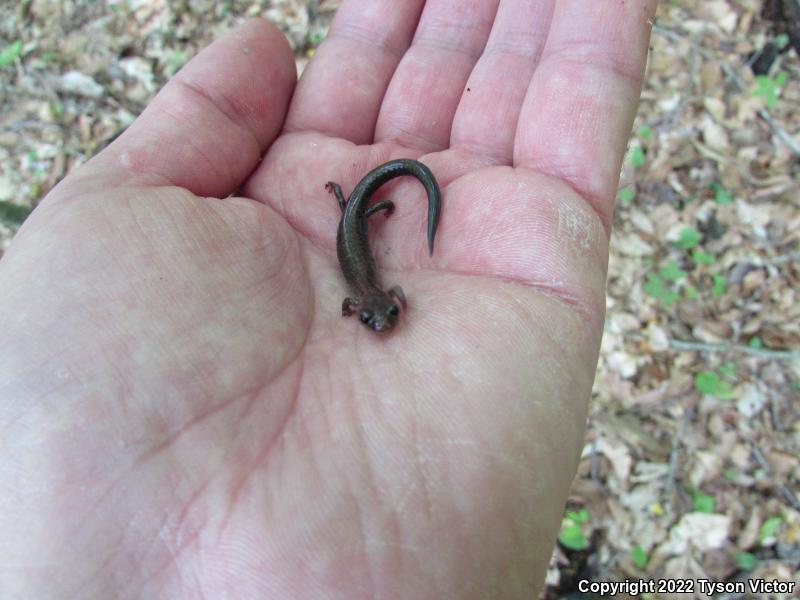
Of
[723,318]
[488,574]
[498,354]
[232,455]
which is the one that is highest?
[498,354]

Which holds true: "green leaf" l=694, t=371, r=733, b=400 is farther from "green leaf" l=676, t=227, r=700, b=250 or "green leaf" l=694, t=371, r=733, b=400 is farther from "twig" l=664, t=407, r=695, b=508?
"green leaf" l=676, t=227, r=700, b=250

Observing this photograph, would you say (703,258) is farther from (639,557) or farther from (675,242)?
(639,557)

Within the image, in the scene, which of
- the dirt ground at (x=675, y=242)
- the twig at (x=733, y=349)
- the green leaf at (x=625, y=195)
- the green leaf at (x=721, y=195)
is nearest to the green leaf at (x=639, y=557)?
the dirt ground at (x=675, y=242)

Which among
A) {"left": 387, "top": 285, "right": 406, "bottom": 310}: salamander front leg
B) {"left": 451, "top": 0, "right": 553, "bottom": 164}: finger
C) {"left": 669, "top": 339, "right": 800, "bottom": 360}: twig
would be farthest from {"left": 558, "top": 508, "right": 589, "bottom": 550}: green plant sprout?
{"left": 451, "top": 0, "right": 553, "bottom": 164}: finger

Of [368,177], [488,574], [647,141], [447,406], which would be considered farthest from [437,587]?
[647,141]

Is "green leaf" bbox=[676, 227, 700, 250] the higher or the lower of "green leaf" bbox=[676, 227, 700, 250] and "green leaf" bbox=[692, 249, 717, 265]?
the higher

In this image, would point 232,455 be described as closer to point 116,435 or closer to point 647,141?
point 116,435

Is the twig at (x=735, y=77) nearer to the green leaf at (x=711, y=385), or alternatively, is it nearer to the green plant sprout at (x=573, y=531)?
the green leaf at (x=711, y=385)
